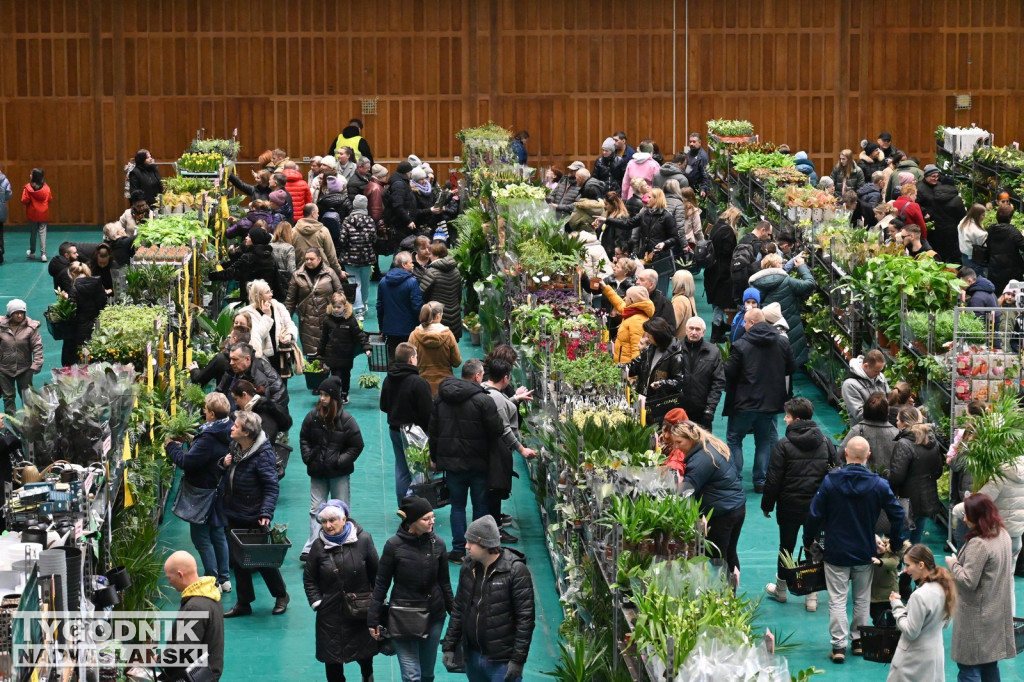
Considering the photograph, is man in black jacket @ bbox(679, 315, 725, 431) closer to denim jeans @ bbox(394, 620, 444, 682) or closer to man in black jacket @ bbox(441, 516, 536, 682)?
denim jeans @ bbox(394, 620, 444, 682)

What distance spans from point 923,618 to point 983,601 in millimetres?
814

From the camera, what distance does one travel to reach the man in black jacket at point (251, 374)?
13.4 m

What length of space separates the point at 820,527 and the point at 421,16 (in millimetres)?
19807

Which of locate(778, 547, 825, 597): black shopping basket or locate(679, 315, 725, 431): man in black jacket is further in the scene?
locate(679, 315, 725, 431): man in black jacket

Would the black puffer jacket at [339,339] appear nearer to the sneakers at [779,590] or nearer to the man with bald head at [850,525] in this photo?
the sneakers at [779,590]

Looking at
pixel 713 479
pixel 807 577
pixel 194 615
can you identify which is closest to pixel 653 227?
pixel 713 479

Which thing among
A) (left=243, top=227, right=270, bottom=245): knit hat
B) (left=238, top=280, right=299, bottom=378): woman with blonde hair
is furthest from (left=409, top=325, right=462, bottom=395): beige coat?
(left=243, top=227, right=270, bottom=245): knit hat

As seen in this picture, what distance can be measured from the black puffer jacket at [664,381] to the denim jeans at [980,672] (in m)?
4.10

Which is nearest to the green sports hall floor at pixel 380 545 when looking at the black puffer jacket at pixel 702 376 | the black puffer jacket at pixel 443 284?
the black puffer jacket at pixel 702 376

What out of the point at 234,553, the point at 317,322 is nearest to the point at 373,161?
the point at 317,322

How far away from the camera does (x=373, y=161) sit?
28.9 m

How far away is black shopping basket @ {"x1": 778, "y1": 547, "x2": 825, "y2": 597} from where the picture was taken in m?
11.1

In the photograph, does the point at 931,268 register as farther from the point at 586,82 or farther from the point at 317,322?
the point at 586,82

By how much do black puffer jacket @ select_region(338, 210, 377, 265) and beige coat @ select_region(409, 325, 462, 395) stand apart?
5.06m
